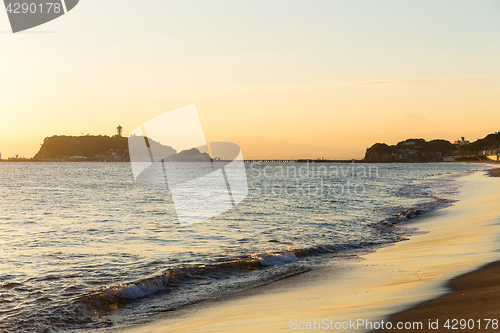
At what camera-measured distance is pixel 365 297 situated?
24.6 feet

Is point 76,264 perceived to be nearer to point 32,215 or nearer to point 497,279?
point 497,279

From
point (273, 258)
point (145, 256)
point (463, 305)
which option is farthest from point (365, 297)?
point (145, 256)

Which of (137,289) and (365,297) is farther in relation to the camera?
(137,289)

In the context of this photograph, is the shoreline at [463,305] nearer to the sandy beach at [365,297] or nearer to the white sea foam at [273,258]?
the sandy beach at [365,297]

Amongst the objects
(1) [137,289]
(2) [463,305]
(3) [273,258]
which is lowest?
(3) [273,258]

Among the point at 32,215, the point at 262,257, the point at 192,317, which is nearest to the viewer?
the point at 192,317

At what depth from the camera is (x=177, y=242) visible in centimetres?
1583

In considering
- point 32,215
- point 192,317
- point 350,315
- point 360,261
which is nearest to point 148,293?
point 192,317

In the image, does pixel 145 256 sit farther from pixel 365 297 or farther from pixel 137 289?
pixel 365 297

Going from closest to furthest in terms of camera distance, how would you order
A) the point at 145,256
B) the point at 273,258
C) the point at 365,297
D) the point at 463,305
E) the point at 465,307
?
the point at 465,307 → the point at 463,305 → the point at 365,297 → the point at 273,258 → the point at 145,256

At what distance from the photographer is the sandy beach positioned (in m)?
6.04

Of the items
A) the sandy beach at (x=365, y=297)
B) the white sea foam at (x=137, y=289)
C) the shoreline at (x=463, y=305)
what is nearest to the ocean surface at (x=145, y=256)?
the white sea foam at (x=137, y=289)

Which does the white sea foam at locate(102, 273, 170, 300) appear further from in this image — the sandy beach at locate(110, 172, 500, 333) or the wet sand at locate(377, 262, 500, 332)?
the wet sand at locate(377, 262, 500, 332)

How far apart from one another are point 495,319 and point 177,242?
41.3 ft
